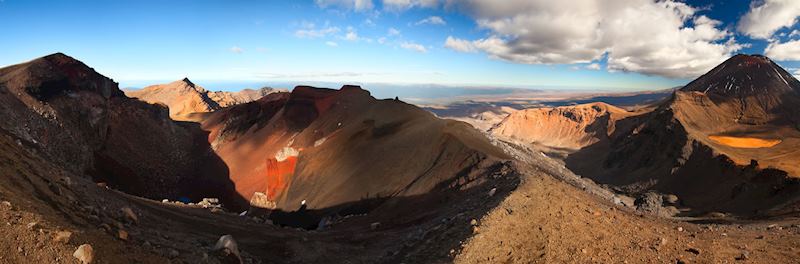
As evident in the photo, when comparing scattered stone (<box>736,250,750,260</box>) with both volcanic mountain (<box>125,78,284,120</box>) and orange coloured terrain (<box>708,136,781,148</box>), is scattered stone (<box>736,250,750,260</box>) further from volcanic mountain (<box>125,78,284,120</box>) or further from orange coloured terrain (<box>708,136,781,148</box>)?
volcanic mountain (<box>125,78,284,120</box>)

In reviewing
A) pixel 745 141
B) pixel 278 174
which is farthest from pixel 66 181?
pixel 745 141

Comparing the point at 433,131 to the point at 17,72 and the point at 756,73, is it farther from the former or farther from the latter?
the point at 756,73

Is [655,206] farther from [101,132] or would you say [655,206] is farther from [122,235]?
[101,132]

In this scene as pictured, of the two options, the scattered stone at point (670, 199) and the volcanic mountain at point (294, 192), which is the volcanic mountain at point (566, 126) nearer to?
the scattered stone at point (670, 199)

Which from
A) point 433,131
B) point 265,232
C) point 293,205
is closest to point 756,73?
point 433,131

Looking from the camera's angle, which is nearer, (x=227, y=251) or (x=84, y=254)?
(x=84, y=254)

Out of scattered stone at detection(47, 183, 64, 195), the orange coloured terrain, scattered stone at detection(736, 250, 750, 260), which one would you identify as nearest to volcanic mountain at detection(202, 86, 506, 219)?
scattered stone at detection(736, 250, 750, 260)
